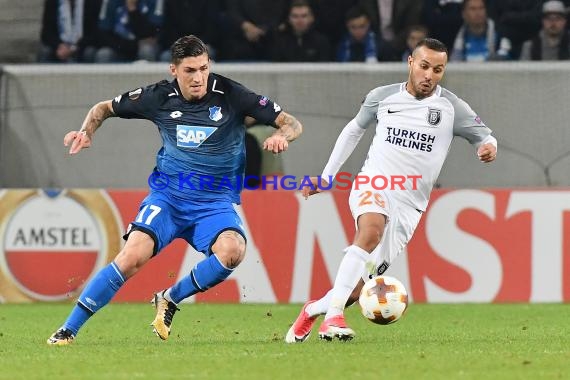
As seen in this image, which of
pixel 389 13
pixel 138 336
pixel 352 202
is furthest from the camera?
pixel 389 13

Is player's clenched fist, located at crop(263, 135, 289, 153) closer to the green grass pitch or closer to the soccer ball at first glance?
the soccer ball

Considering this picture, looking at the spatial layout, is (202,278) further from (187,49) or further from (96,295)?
(187,49)

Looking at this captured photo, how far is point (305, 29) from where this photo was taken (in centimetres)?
1432

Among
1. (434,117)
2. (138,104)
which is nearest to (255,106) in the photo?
(138,104)

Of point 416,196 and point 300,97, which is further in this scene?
point 300,97

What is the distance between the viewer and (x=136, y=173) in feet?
44.9

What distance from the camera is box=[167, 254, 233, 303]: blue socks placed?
869cm

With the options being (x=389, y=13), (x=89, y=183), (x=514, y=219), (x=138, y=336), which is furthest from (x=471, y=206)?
(x=138, y=336)

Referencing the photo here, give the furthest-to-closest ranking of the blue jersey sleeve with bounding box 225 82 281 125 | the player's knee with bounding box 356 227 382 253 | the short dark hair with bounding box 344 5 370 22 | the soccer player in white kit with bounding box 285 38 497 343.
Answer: the short dark hair with bounding box 344 5 370 22
the blue jersey sleeve with bounding box 225 82 281 125
the soccer player in white kit with bounding box 285 38 497 343
the player's knee with bounding box 356 227 382 253

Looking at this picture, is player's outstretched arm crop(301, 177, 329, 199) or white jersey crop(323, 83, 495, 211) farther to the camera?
white jersey crop(323, 83, 495, 211)

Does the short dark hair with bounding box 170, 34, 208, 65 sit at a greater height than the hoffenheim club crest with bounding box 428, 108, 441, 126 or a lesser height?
greater

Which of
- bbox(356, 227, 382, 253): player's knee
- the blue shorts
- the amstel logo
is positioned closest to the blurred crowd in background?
the amstel logo

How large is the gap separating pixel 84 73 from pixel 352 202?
18.1ft

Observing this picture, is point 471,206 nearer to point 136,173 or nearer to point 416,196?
point 136,173
